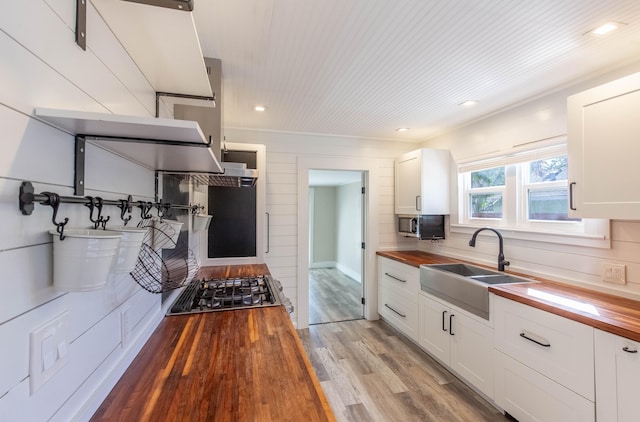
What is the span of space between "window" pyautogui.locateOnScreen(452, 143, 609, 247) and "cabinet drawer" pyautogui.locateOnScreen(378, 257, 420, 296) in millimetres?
770

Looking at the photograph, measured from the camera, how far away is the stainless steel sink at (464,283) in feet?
7.05

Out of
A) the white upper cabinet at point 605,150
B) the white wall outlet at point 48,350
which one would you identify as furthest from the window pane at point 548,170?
the white wall outlet at point 48,350

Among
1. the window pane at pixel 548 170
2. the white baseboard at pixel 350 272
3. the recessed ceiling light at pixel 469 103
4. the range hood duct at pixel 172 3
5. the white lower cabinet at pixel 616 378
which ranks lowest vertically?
the white baseboard at pixel 350 272

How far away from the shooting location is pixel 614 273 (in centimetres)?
189

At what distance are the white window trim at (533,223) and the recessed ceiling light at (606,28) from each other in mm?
814

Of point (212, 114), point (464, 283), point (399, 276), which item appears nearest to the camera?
point (212, 114)

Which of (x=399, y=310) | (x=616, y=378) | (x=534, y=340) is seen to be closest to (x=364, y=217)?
(x=399, y=310)

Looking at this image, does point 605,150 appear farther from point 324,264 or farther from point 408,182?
point 324,264

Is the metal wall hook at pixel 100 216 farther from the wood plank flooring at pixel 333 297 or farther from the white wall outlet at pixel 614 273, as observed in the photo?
the wood plank flooring at pixel 333 297

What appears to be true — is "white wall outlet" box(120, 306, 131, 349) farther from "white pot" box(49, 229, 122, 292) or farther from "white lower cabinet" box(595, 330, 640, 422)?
"white lower cabinet" box(595, 330, 640, 422)

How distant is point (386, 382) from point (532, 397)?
3.36 feet

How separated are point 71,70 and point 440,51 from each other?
70.7 inches

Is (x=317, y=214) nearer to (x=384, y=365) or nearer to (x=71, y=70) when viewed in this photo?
(x=384, y=365)

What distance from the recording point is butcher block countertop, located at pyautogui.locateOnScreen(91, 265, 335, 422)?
79 centimetres
